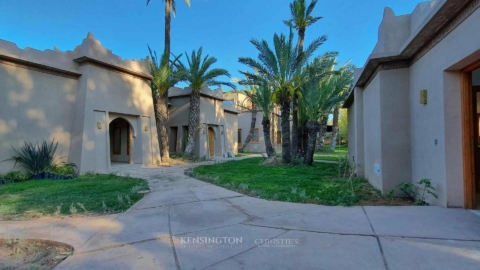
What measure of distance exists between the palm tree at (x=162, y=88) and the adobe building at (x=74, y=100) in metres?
0.91

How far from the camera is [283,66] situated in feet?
42.4

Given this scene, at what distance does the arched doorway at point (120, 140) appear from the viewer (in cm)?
1591

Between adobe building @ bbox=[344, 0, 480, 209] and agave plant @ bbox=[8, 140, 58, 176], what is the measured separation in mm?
11540

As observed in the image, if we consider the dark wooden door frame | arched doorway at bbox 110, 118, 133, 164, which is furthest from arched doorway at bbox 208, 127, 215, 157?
the dark wooden door frame

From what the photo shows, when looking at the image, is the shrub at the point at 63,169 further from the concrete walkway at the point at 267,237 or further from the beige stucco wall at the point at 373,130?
the beige stucco wall at the point at 373,130

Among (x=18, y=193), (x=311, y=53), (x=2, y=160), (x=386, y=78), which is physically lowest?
(x=18, y=193)

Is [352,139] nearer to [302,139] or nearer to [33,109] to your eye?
[302,139]

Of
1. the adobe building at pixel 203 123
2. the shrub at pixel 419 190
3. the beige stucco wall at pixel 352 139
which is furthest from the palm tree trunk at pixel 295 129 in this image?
the shrub at pixel 419 190

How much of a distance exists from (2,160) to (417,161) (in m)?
12.7

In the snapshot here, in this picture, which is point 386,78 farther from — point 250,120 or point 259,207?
point 250,120

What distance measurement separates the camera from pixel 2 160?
957cm

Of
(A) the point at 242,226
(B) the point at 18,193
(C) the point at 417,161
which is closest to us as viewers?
(A) the point at 242,226

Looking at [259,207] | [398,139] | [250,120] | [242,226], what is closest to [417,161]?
[398,139]

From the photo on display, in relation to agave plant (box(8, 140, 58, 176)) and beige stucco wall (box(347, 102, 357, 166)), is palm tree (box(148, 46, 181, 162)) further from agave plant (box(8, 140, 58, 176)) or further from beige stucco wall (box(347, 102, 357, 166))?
beige stucco wall (box(347, 102, 357, 166))
